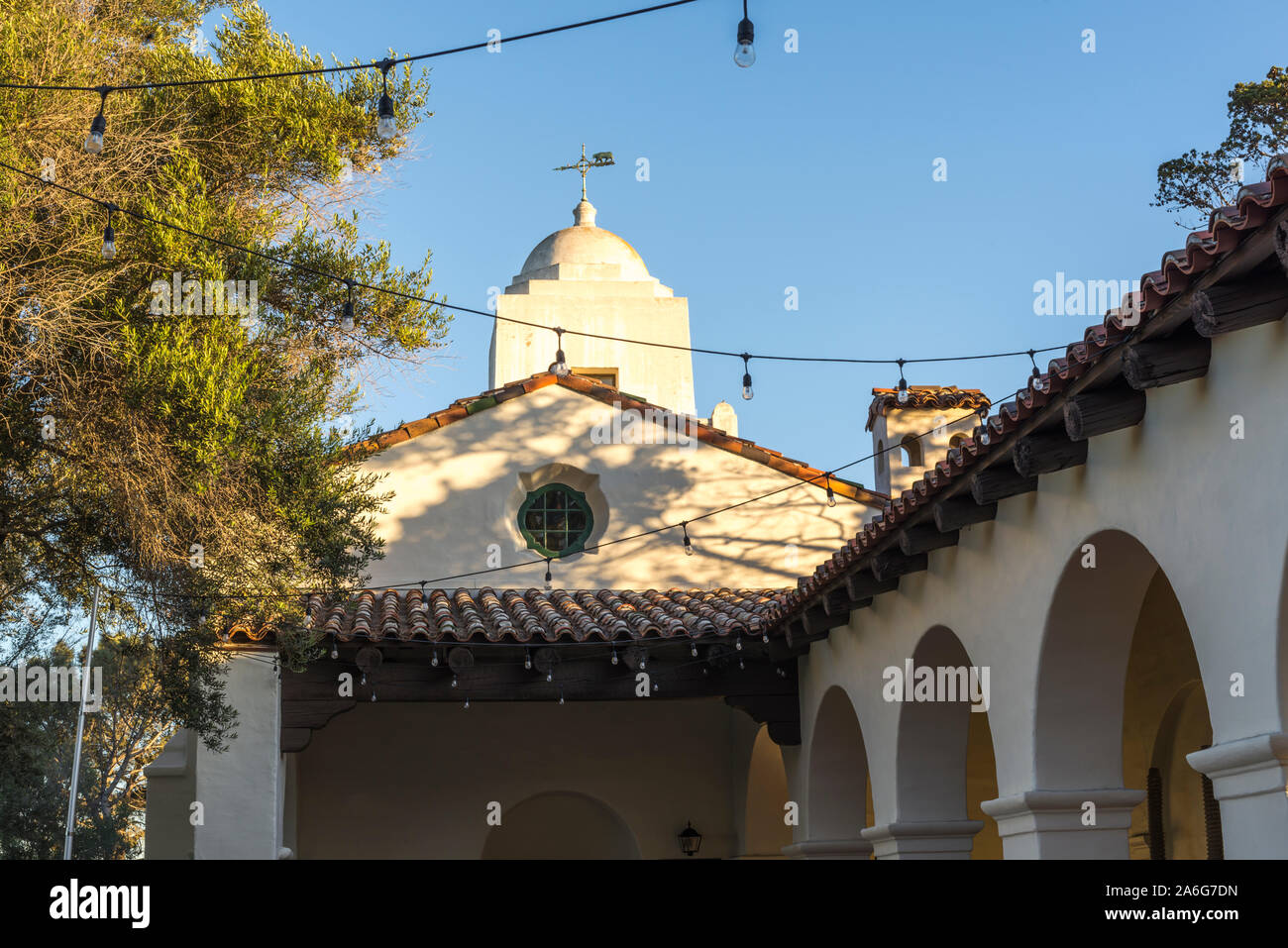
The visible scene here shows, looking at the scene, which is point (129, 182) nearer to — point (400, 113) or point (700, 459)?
point (400, 113)

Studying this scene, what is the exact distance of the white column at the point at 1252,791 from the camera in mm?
4945

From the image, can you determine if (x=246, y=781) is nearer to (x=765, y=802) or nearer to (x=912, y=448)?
(x=765, y=802)

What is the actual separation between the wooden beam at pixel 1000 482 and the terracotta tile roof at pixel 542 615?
4099mm

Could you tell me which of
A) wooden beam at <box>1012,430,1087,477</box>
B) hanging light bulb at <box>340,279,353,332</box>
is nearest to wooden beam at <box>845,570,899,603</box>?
wooden beam at <box>1012,430,1087,477</box>

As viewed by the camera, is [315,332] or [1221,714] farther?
[315,332]

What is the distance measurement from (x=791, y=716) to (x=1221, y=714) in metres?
7.12

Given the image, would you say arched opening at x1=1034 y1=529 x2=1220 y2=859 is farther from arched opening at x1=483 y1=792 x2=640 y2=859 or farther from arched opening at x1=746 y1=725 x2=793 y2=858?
arched opening at x1=483 y1=792 x2=640 y2=859

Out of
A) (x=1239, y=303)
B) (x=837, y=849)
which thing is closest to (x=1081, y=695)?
(x=1239, y=303)

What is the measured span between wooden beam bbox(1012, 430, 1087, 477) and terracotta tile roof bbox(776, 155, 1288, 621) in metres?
0.12

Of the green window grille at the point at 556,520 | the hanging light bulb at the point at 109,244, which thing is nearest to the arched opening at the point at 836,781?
the green window grille at the point at 556,520

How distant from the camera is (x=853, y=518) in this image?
15.3 meters

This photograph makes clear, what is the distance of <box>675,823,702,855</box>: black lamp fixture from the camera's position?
1444 centimetres

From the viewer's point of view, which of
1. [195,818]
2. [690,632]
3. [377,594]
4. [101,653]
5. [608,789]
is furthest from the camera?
[101,653]
